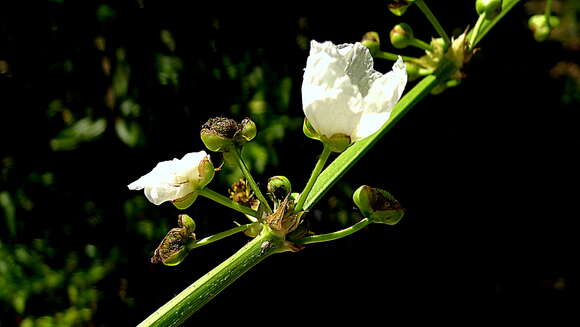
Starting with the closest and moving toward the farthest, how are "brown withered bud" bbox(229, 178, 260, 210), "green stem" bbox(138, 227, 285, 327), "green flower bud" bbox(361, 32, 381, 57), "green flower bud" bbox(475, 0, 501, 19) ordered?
"green stem" bbox(138, 227, 285, 327) → "brown withered bud" bbox(229, 178, 260, 210) → "green flower bud" bbox(475, 0, 501, 19) → "green flower bud" bbox(361, 32, 381, 57)

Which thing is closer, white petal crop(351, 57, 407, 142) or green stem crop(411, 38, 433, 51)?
white petal crop(351, 57, 407, 142)

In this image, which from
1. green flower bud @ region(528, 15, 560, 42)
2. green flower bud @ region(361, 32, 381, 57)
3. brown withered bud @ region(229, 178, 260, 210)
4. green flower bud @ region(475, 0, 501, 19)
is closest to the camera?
brown withered bud @ region(229, 178, 260, 210)

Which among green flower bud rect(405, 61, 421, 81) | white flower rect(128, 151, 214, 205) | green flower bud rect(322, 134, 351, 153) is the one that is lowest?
green flower bud rect(322, 134, 351, 153)

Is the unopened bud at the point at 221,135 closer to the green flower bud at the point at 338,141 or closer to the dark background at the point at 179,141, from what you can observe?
the green flower bud at the point at 338,141

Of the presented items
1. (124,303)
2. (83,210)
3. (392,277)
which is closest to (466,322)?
(392,277)

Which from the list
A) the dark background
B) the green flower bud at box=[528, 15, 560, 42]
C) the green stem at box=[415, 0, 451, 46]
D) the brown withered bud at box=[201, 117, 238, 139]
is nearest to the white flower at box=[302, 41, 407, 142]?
the brown withered bud at box=[201, 117, 238, 139]

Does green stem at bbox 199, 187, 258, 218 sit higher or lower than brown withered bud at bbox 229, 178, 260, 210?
lower

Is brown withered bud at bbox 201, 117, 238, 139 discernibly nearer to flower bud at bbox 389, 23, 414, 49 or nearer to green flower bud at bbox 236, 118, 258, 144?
green flower bud at bbox 236, 118, 258, 144
